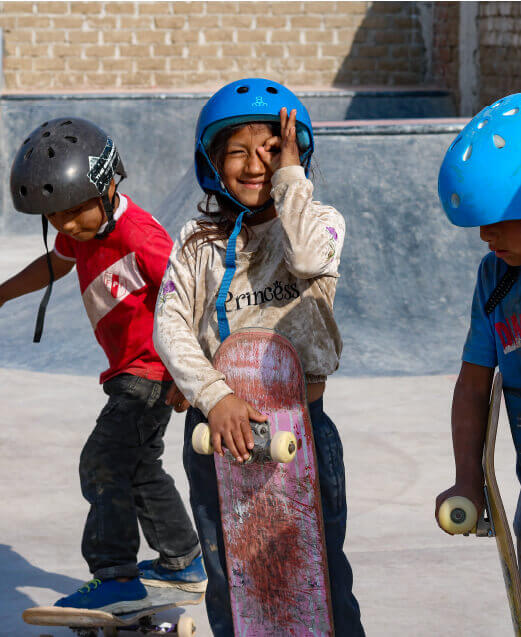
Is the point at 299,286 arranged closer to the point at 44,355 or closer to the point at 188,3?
the point at 44,355

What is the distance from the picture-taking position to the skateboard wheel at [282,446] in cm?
215

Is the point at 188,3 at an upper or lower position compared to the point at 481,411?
upper

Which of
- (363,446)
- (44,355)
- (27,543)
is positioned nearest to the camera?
(27,543)

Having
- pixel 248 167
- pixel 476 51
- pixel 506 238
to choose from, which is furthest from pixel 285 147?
pixel 476 51

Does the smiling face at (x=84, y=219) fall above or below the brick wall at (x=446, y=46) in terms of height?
below

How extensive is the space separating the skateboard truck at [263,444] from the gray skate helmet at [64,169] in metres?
1.05

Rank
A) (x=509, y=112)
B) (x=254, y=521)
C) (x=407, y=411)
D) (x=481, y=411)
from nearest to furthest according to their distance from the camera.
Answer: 1. (x=509, y=112)
2. (x=481, y=411)
3. (x=254, y=521)
4. (x=407, y=411)

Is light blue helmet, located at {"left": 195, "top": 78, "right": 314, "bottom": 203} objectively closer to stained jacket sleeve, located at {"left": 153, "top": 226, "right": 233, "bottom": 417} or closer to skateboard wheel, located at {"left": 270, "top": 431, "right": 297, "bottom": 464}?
stained jacket sleeve, located at {"left": 153, "top": 226, "right": 233, "bottom": 417}

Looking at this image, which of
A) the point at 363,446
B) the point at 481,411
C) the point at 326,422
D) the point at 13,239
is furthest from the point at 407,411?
the point at 13,239

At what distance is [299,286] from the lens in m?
2.41

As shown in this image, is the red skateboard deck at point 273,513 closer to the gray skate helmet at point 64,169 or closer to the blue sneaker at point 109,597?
the blue sneaker at point 109,597

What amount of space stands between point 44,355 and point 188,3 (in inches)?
446

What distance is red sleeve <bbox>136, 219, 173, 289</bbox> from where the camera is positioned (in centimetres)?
303

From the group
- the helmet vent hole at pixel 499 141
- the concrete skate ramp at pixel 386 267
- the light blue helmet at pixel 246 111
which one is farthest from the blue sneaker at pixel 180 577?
the concrete skate ramp at pixel 386 267
